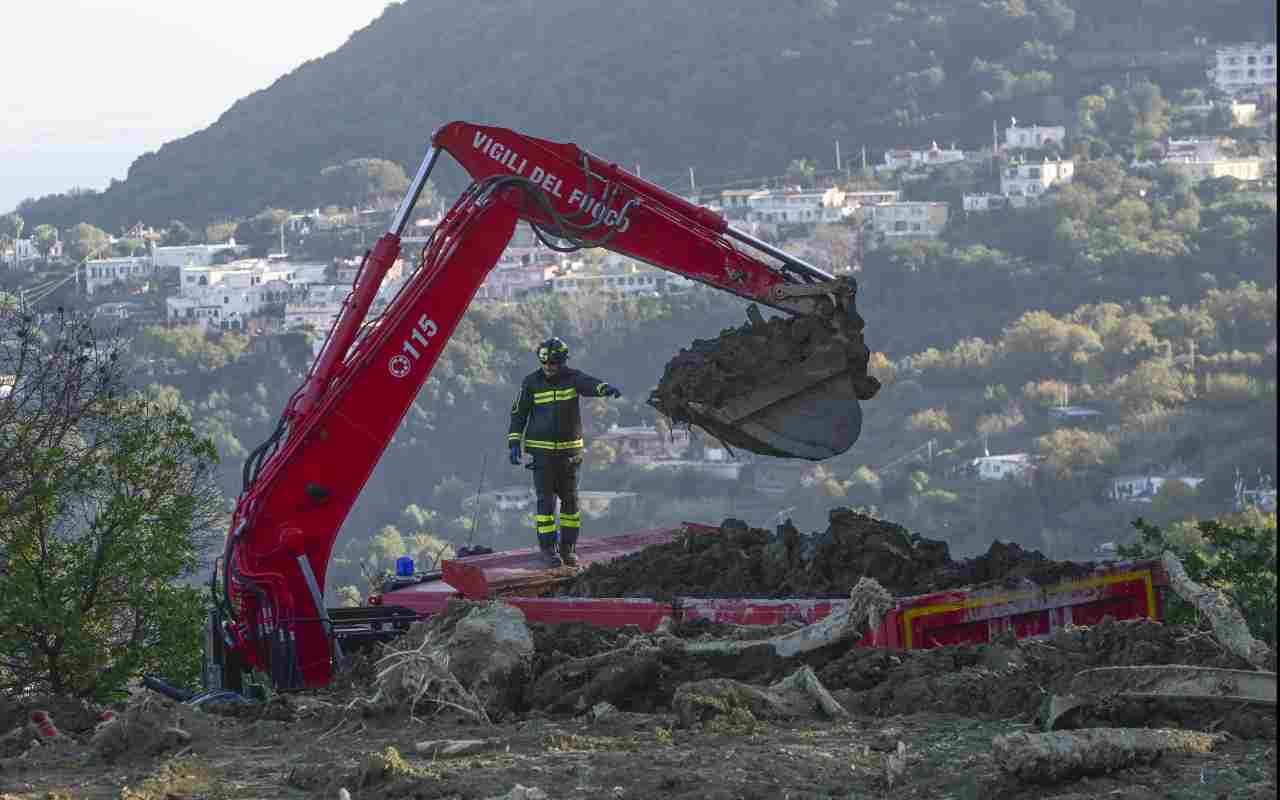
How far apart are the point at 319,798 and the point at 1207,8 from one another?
159 meters

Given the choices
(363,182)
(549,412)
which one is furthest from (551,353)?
(363,182)

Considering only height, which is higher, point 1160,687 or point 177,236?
point 177,236

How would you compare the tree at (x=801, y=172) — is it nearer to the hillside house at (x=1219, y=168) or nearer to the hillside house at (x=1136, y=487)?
the hillside house at (x=1219, y=168)

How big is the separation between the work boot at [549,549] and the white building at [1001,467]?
171 ft

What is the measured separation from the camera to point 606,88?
497 feet

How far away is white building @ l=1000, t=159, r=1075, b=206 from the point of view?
123 m

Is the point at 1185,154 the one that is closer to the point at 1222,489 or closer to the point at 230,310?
the point at 230,310

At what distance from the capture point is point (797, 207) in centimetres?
12475

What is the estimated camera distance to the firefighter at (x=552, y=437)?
14836mm

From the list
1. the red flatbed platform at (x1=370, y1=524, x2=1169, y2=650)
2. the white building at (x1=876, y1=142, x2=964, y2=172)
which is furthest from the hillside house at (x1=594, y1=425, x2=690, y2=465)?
the white building at (x1=876, y1=142, x2=964, y2=172)

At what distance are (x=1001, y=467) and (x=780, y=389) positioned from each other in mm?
54888

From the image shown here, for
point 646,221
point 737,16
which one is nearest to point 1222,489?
point 646,221

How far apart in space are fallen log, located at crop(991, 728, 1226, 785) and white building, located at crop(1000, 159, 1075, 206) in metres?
114

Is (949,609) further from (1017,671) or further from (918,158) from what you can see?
(918,158)
